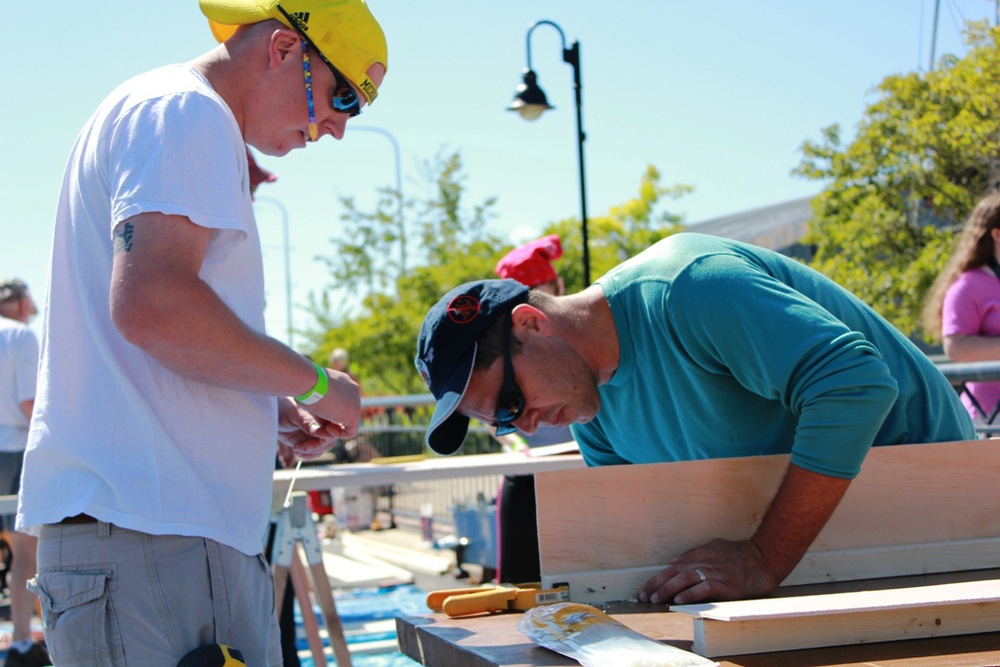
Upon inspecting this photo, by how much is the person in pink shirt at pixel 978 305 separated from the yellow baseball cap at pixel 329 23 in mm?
3569

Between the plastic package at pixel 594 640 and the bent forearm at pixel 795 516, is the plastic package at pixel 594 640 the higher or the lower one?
the lower one

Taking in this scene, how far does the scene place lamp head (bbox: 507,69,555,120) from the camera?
8.58 m

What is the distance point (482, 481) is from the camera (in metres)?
9.48

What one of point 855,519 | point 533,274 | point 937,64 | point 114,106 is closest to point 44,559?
point 114,106

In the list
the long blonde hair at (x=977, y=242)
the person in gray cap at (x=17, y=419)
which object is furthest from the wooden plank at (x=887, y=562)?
the person in gray cap at (x=17, y=419)

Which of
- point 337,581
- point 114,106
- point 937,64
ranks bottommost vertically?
point 337,581

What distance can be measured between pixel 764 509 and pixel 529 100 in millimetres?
7128

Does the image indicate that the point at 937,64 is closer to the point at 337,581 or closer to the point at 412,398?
the point at 412,398

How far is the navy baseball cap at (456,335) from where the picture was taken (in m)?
2.09

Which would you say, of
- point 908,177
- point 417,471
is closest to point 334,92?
point 417,471

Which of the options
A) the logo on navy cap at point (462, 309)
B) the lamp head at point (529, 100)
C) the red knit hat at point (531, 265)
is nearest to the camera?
the logo on navy cap at point (462, 309)

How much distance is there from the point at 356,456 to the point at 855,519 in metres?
9.10

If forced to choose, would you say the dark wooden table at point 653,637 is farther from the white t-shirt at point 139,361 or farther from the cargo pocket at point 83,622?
the cargo pocket at point 83,622

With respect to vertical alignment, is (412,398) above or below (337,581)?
above
